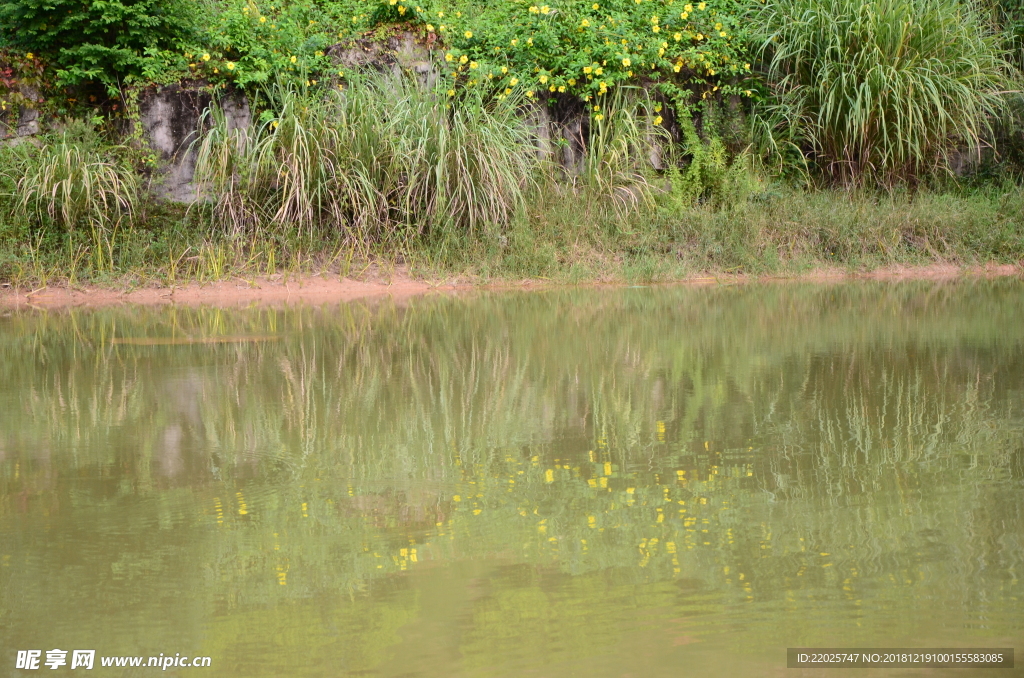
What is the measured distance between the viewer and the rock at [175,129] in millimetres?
12336

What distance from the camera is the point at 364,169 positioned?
1179 cm

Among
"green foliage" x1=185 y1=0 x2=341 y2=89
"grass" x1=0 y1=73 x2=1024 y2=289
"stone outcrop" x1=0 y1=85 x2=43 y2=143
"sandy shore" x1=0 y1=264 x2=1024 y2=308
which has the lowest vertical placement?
"sandy shore" x1=0 y1=264 x2=1024 y2=308

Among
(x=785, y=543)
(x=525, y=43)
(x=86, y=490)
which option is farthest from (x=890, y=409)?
(x=525, y=43)

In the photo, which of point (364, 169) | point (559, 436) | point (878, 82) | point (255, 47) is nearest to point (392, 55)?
point (255, 47)

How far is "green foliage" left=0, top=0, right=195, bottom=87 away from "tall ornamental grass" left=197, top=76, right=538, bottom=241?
47.3 inches

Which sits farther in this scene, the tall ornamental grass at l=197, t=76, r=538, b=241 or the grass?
the tall ornamental grass at l=197, t=76, r=538, b=241

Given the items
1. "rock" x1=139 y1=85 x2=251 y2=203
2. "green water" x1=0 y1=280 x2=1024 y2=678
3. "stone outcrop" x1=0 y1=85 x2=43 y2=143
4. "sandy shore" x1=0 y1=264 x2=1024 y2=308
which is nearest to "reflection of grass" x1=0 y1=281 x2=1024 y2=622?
"green water" x1=0 y1=280 x2=1024 y2=678

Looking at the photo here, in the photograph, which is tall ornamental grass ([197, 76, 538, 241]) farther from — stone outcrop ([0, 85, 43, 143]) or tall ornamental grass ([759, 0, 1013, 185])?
tall ornamental grass ([759, 0, 1013, 185])

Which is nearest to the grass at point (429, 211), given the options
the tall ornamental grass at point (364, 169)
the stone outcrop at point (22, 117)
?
the tall ornamental grass at point (364, 169)

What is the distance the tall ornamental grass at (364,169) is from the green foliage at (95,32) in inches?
47.3

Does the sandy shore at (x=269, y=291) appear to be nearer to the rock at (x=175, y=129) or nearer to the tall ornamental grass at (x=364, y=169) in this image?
the tall ornamental grass at (x=364, y=169)

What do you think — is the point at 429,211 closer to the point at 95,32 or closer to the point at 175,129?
the point at 175,129

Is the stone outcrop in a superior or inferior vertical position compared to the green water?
superior

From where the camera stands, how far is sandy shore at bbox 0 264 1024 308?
35.4ft
